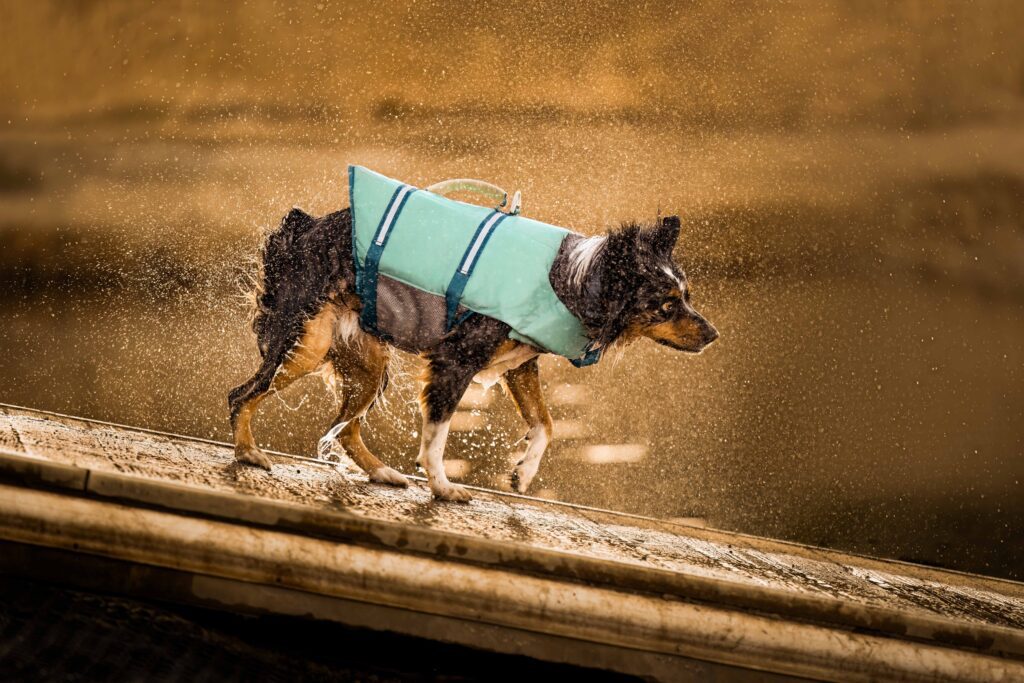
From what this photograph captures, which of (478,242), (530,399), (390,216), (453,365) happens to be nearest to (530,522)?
(530,399)

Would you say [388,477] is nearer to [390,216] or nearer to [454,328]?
[454,328]

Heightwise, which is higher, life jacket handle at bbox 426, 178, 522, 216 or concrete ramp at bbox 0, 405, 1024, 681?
life jacket handle at bbox 426, 178, 522, 216

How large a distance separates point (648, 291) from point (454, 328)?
490 mm

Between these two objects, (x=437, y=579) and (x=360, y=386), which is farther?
(x=360, y=386)

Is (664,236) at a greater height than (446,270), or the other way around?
(664,236)

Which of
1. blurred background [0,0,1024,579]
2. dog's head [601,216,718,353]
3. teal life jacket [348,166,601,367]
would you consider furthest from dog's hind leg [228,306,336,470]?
blurred background [0,0,1024,579]

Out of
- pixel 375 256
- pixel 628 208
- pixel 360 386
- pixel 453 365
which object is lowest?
pixel 360 386

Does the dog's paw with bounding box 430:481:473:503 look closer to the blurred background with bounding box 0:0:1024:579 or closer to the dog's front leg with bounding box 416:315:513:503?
the dog's front leg with bounding box 416:315:513:503

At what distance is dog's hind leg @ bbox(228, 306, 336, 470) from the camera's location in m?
2.54

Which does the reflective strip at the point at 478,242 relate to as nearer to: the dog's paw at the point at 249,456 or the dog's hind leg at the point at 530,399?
the dog's hind leg at the point at 530,399

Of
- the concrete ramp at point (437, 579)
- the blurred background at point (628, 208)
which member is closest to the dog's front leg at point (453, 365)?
the concrete ramp at point (437, 579)

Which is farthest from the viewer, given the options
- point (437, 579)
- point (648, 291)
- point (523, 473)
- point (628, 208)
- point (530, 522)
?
point (628, 208)

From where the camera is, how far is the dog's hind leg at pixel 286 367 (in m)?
2.54

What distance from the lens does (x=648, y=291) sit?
248cm
